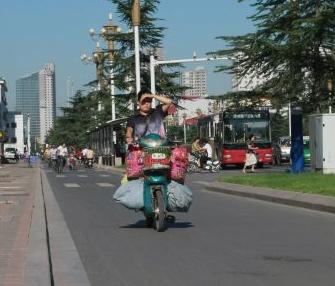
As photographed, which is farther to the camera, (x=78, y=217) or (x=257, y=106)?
(x=257, y=106)

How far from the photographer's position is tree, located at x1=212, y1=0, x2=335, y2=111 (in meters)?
24.4

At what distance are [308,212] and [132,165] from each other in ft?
16.1

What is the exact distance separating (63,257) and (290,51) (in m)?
17.1

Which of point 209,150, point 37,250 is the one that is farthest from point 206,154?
point 37,250

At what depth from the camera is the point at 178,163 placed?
1195 centimetres

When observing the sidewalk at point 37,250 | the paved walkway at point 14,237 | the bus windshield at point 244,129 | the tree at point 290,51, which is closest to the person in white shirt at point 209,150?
the bus windshield at point 244,129

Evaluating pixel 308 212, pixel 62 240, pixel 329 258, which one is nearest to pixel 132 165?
pixel 62 240

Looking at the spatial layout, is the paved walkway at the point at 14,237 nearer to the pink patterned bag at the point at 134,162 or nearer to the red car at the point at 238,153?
the pink patterned bag at the point at 134,162

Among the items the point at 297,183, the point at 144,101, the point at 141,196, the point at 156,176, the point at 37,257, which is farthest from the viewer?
the point at 297,183

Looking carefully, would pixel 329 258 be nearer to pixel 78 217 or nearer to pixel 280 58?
pixel 78 217

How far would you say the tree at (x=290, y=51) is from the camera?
24.4 metres

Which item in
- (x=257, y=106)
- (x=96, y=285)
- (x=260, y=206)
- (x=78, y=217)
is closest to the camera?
(x=96, y=285)

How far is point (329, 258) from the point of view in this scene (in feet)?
30.3

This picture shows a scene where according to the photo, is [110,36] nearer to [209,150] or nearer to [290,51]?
[209,150]
